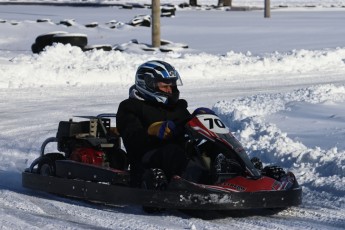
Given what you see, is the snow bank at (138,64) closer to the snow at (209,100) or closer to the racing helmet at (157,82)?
the snow at (209,100)

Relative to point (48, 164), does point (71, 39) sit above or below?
below

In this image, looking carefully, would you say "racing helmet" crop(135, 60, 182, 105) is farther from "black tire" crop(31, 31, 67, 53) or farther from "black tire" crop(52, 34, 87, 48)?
"black tire" crop(52, 34, 87, 48)

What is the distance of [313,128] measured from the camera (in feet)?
33.6

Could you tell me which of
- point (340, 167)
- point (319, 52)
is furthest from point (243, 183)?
point (319, 52)

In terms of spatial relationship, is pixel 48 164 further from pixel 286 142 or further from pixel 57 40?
pixel 57 40

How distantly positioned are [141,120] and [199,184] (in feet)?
3.45

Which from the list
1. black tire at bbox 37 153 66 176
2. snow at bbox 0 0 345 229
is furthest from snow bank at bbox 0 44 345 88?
black tire at bbox 37 153 66 176

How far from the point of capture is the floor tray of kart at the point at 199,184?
650 cm

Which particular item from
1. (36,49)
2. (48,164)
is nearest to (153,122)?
(48,164)

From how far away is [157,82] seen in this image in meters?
7.41

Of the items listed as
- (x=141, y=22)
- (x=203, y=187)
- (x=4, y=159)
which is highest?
(x=203, y=187)

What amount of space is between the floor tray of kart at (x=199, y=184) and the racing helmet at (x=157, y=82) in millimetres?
580

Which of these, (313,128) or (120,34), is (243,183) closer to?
(313,128)

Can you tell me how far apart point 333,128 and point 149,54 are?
10.7 m
